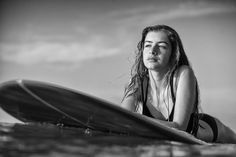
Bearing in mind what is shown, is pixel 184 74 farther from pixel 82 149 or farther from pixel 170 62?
pixel 82 149

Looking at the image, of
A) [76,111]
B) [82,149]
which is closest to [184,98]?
[76,111]

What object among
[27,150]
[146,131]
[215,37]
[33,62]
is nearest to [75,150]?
[27,150]

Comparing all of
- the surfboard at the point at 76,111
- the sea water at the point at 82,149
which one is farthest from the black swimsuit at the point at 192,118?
the sea water at the point at 82,149

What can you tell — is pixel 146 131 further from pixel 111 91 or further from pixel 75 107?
pixel 111 91

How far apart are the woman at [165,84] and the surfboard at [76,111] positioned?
0.37 meters

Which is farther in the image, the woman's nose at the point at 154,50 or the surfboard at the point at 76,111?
the woman's nose at the point at 154,50

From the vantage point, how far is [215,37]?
3.50 m

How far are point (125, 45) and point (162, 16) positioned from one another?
0.41 meters

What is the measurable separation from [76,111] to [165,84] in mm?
475

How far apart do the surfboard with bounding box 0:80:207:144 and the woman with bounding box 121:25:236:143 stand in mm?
366

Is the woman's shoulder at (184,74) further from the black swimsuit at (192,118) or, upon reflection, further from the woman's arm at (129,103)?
the woman's arm at (129,103)

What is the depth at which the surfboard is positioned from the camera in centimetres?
55

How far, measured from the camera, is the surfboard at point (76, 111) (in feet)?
1.81

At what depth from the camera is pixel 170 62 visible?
3.53 feet
